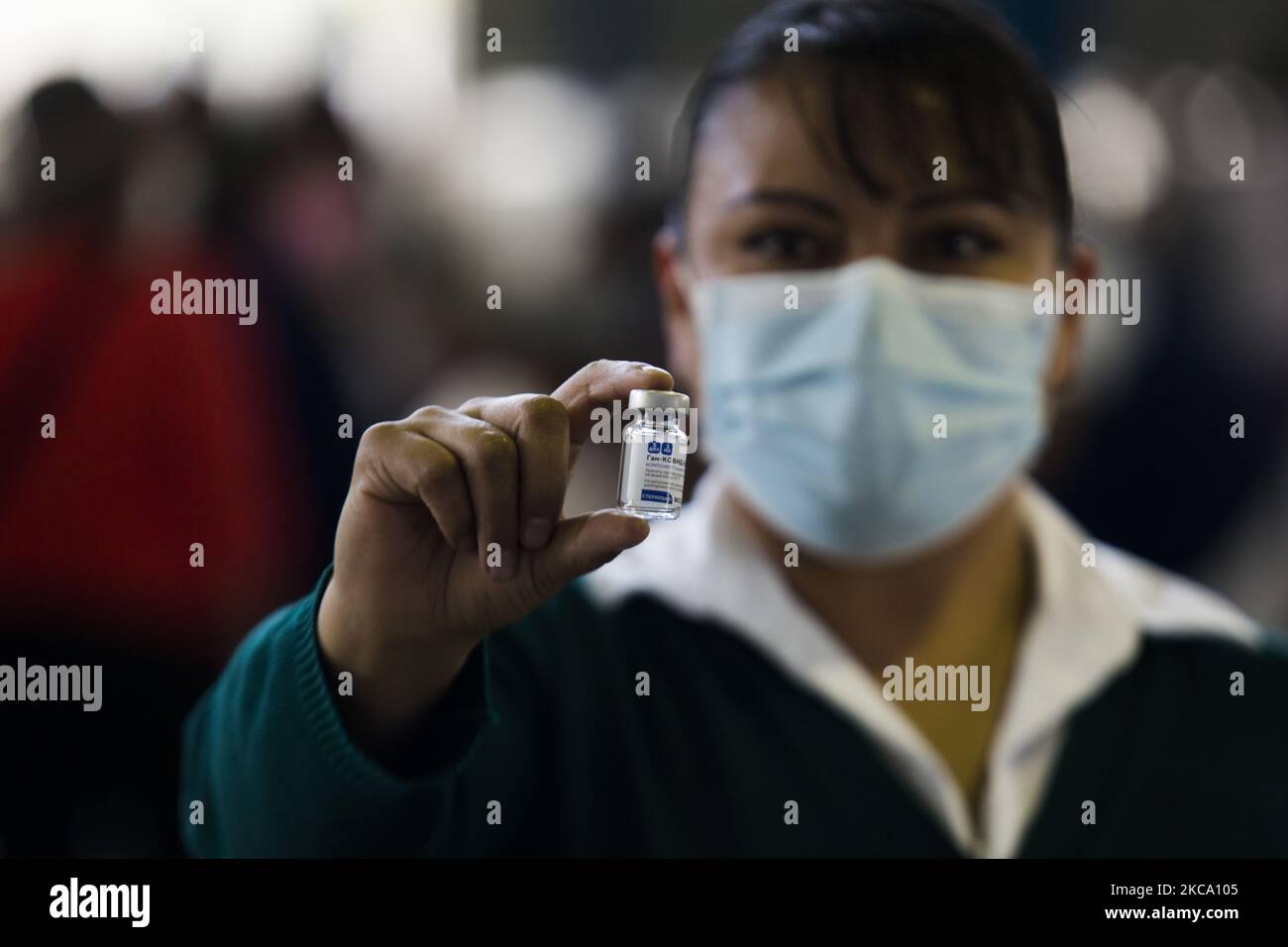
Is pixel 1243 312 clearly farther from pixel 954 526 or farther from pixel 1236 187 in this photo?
pixel 954 526

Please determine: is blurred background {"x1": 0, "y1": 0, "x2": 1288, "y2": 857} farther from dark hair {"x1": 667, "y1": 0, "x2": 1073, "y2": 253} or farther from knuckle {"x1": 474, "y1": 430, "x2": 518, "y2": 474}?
knuckle {"x1": 474, "y1": 430, "x2": 518, "y2": 474}

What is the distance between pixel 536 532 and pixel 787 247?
52cm

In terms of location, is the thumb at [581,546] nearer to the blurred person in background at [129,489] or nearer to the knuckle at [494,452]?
the knuckle at [494,452]

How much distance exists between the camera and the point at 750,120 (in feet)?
3.91

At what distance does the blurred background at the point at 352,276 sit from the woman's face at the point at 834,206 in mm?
107

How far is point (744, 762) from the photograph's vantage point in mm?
1165

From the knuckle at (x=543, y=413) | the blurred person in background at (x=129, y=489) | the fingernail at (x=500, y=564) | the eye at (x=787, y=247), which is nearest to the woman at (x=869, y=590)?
the eye at (x=787, y=247)

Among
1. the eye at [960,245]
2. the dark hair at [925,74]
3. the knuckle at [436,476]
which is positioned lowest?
the knuckle at [436,476]

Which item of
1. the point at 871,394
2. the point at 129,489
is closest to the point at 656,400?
the point at 871,394

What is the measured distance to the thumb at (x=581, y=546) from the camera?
2.64 feet

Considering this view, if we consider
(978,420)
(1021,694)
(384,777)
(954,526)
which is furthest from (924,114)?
(384,777)

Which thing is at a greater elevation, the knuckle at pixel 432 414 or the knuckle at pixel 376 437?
the knuckle at pixel 432 414

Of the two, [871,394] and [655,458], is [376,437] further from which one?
[871,394]

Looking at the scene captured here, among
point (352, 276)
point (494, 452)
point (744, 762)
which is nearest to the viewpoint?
point (494, 452)
